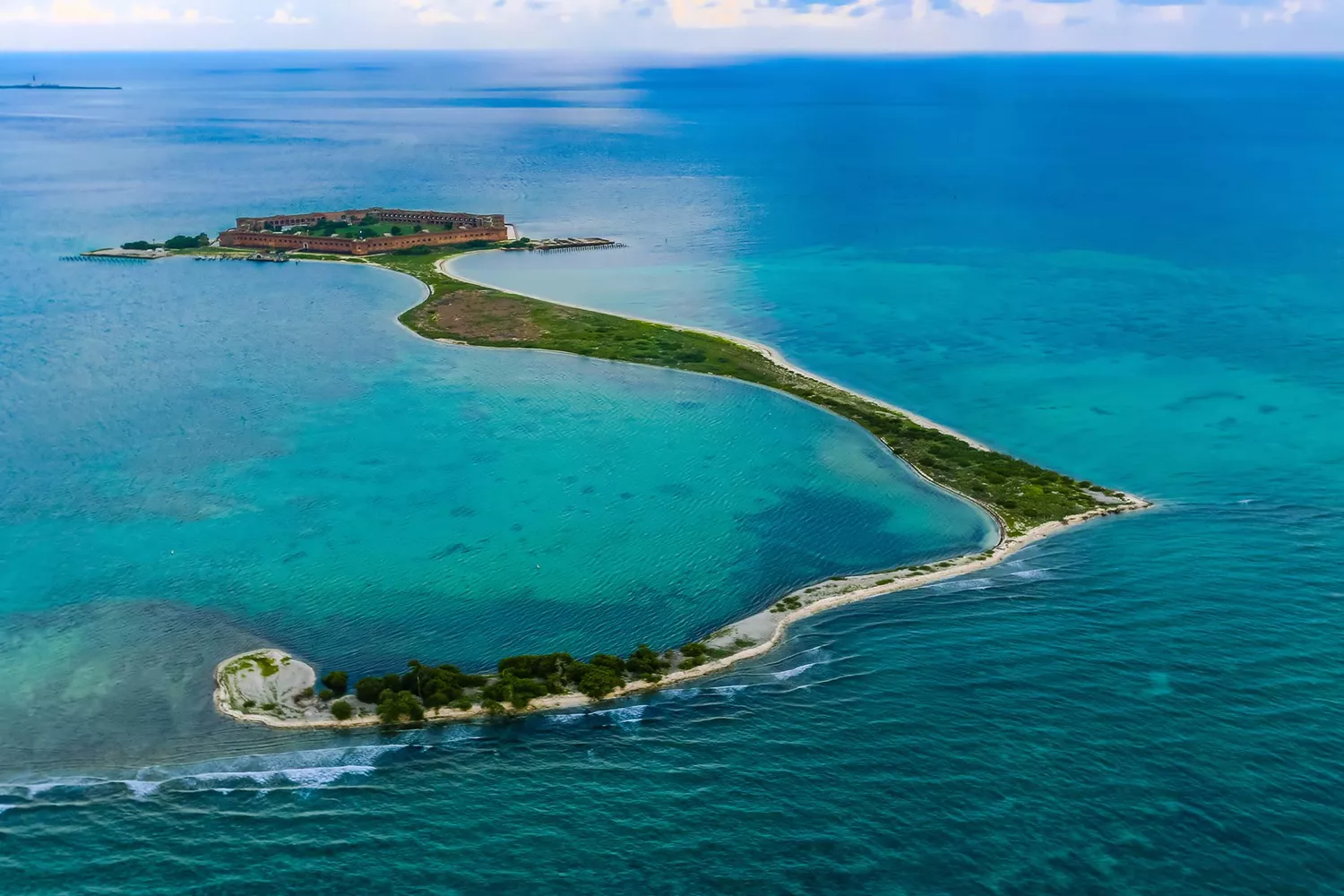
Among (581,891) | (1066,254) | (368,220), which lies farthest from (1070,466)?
(368,220)

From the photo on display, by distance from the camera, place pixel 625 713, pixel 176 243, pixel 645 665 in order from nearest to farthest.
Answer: pixel 625 713 → pixel 645 665 → pixel 176 243

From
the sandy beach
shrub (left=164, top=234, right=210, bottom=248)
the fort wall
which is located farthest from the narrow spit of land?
shrub (left=164, top=234, right=210, bottom=248)

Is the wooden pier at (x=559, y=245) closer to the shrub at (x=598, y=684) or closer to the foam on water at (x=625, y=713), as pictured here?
the shrub at (x=598, y=684)

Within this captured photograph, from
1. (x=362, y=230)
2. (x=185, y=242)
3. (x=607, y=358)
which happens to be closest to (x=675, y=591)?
(x=607, y=358)

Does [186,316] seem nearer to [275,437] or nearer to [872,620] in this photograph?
[275,437]

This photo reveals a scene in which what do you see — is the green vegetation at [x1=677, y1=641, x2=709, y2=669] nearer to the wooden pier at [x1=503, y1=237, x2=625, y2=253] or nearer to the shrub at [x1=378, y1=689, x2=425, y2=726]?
the shrub at [x1=378, y1=689, x2=425, y2=726]

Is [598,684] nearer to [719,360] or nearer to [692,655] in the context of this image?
[692,655]
